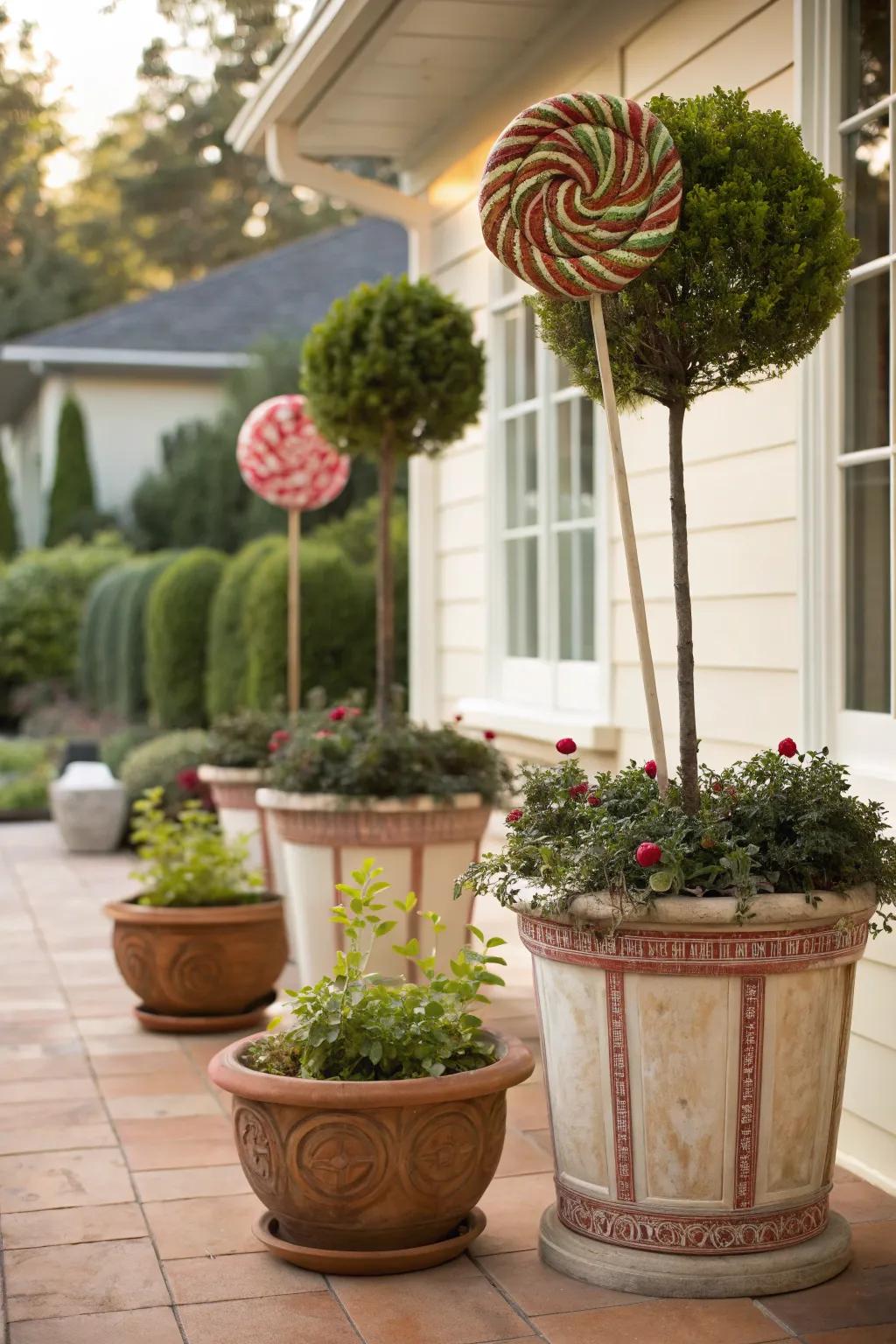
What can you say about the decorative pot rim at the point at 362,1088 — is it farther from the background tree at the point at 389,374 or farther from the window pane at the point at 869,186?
the background tree at the point at 389,374

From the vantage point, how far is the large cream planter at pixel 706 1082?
8.73ft

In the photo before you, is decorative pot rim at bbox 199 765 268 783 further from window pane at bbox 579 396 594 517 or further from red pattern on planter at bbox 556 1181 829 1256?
red pattern on planter at bbox 556 1181 829 1256

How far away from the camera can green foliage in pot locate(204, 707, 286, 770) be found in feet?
20.6

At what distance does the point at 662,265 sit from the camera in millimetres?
2770

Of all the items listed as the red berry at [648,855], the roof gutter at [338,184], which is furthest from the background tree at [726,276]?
the roof gutter at [338,184]

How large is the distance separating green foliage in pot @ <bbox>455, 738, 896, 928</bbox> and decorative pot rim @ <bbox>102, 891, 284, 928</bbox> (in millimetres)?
1877

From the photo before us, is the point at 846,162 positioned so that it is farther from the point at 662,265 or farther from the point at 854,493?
the point at 662,265

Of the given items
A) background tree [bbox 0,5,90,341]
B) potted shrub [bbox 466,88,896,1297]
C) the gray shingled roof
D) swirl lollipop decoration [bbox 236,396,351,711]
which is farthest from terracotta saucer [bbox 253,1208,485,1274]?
background tree [bbox 0,5,90,341]

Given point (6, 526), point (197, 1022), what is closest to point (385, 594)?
point (197, 1022)

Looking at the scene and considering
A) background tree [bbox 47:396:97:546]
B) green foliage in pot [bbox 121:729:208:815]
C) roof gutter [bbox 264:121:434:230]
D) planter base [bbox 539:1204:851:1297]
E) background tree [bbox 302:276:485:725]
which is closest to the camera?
planter base [bbox 539:1204:851:1297]

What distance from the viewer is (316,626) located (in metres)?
9.23

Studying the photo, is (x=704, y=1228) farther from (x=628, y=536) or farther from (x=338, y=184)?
(x=338, y=184)

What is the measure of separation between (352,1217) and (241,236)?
24.8 m

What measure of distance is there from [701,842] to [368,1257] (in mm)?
987
